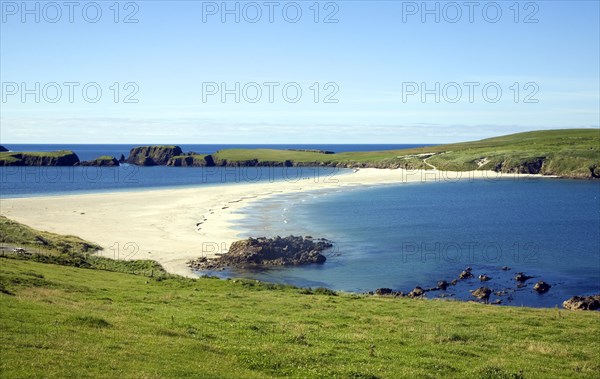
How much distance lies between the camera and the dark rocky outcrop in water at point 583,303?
46781 millimetres

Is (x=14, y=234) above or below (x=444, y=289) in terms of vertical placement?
above

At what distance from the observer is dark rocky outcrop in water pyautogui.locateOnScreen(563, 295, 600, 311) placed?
46781 mm

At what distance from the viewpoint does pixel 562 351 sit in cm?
2742

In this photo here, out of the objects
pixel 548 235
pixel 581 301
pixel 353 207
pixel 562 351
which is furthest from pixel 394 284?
pixel 353 207

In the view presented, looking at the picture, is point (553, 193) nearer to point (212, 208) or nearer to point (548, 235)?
point (548, 235)

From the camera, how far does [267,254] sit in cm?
7075

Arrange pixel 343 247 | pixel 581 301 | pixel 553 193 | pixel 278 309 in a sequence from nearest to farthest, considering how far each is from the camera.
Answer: pixel 278 309, pixel 581 301, pixel 343 247, pixel 553 193

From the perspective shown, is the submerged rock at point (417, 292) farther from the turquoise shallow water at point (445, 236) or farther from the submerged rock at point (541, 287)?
the submerged rock at point (541, 287)

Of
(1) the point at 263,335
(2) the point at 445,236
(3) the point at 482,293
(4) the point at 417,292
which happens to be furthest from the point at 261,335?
(2) the point at 445,236

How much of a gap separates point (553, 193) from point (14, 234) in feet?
414

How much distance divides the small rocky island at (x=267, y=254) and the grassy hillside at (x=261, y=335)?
22.5 m

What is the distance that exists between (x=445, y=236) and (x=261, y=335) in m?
65.4

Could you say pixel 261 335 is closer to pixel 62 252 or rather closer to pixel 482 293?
pixel 482 293

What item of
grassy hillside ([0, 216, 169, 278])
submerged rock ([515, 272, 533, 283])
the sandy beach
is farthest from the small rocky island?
submerged rock ([515, 272, 533, 283])
